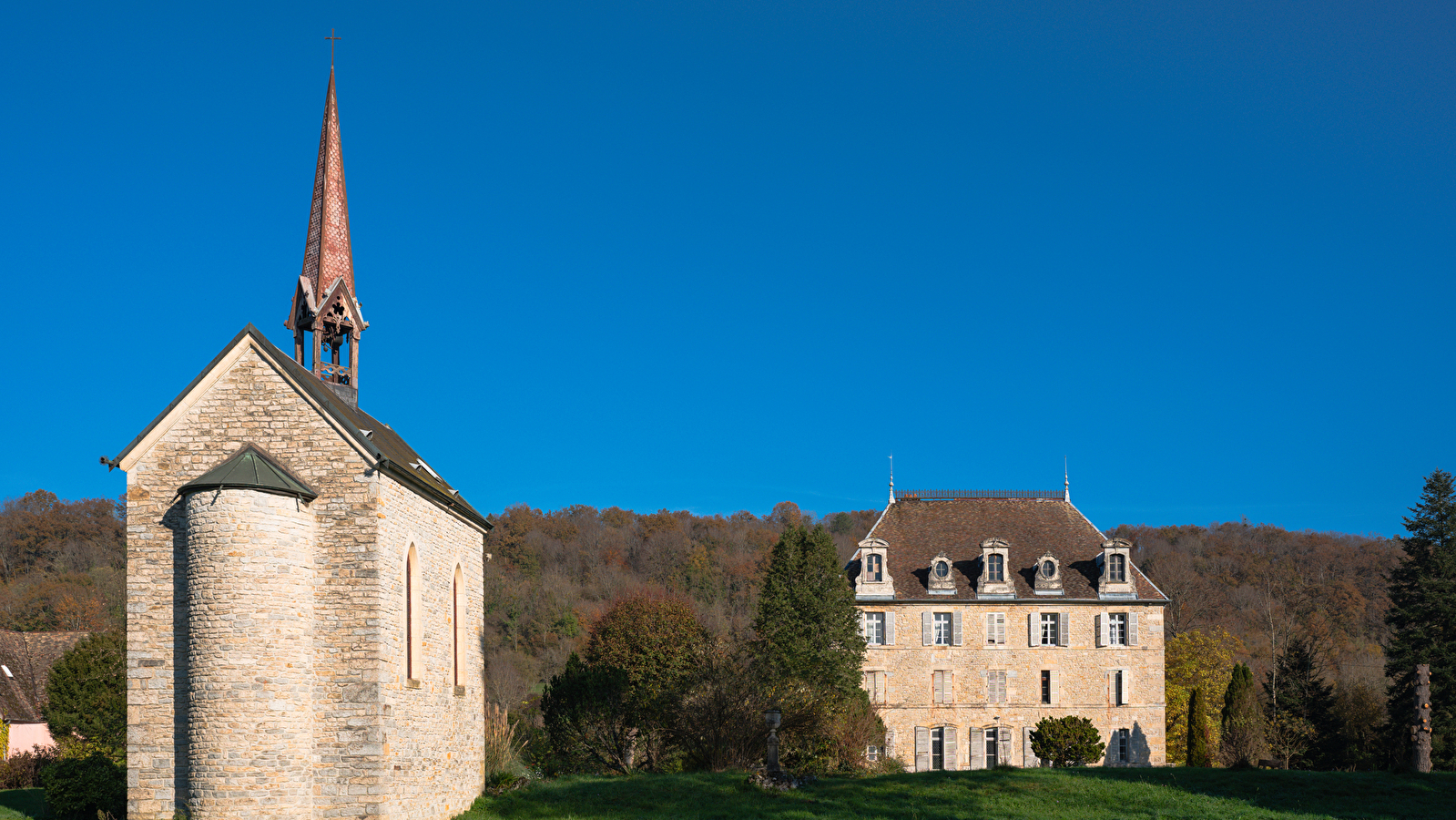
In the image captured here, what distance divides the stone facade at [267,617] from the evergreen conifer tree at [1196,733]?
1104 inches

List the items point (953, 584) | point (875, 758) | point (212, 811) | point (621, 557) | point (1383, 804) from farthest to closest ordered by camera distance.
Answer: point (621, 557) < point (953, 584) < point (875, 758) < point (1383, 804) < point (212, 811)

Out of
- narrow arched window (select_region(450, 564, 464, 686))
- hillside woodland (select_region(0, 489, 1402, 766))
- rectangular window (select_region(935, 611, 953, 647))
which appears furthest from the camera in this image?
hillside woodland (select_region(0, 489, 1402, 766))

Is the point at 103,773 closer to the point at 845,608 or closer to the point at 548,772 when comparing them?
the point at 548,772

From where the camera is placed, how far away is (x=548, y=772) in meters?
27.4

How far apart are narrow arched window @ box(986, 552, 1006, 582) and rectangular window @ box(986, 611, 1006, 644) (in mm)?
1392

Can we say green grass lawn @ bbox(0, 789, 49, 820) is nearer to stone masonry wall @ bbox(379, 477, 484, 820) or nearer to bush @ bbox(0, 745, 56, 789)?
bush @ bbox(0, 745, 56, 789)

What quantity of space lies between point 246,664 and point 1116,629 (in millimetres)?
34643

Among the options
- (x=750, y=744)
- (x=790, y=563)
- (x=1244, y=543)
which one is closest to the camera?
(x=750, y=744)

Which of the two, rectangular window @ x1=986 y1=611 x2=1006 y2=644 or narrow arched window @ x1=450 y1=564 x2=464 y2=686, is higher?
narrow arched window @ x1=450 y1=564 x2=464 y2=686

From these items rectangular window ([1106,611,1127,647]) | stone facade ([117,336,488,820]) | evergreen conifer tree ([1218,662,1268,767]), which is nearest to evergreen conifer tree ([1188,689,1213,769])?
evergreen conifer tree ([1218,662,1268,767])

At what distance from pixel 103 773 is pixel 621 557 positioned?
5428cm

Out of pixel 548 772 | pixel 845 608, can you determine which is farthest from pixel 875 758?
pixel 548 772

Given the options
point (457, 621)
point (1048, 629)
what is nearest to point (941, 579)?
point (1048, 629)

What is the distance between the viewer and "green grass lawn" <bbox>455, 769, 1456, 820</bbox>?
1800 cm
